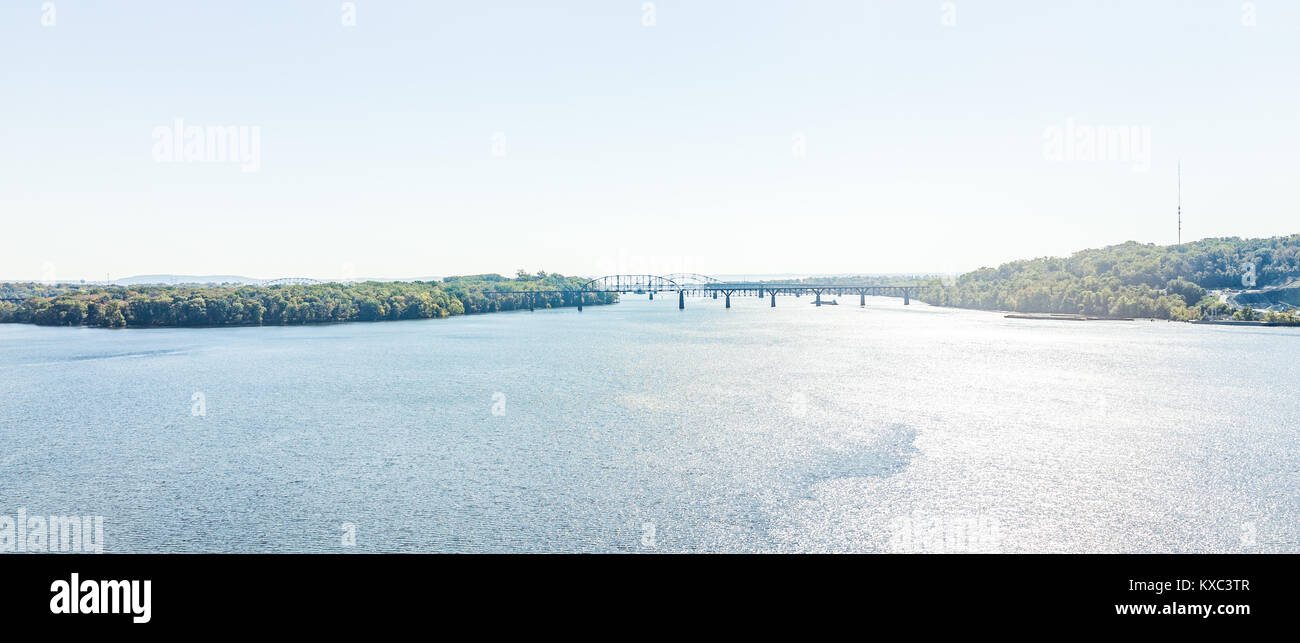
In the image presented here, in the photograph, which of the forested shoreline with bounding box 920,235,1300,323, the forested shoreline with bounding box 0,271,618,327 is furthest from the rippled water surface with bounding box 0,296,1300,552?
the forested shoreline with bounding box 920,235,1300,323

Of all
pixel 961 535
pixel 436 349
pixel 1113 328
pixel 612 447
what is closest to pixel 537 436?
pixel 612 447

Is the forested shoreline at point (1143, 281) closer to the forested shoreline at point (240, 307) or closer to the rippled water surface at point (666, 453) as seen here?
the rippled water surface at point (666, 453)

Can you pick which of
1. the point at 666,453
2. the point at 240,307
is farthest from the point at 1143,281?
the point at 240,307

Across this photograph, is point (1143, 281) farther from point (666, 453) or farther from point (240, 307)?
point (240, 307)

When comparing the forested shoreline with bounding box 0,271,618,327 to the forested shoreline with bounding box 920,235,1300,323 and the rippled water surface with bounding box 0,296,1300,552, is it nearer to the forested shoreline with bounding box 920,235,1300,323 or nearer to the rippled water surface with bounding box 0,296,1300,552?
the rippled water surface with bounding box 0,296,1300,552
